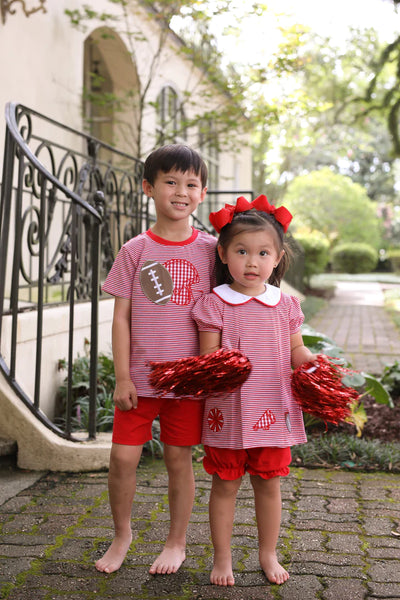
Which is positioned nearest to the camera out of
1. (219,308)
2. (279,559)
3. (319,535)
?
(219,308)

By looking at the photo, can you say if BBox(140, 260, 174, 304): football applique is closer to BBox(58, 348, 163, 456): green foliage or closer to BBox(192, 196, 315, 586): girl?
BBox(192, 196, 315, 586): girl

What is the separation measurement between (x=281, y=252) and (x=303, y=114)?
8052mm

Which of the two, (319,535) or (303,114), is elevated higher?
(303,114)

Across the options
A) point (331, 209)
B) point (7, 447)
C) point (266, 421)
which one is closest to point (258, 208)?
point (266, 421)

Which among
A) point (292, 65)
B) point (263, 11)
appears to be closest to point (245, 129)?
point (292, 65)

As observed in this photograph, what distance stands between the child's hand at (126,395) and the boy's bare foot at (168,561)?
56cm

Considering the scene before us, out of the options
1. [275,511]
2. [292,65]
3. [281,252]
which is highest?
[292,65]

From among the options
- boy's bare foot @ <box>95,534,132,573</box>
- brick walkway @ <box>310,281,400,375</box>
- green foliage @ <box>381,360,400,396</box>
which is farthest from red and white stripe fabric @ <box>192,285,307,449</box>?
brick walkway @ <box>310,281,400,375</box>

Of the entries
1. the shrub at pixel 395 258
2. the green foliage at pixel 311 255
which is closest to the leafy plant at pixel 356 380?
the green foliage at pixel 311 255

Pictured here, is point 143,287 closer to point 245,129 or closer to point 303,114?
point 245,129

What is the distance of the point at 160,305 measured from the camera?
2.34 m

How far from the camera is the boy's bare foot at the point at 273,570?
2.32m

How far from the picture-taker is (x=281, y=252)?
2.37 m

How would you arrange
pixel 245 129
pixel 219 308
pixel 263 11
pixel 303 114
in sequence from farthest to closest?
1. pixel 303 114
2. pixel 245 129
3. pixel 263 11
4. pixel 219 308
